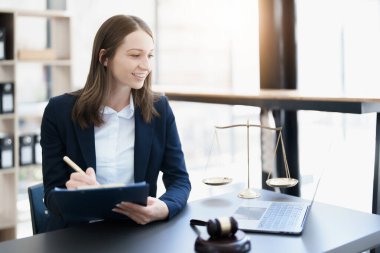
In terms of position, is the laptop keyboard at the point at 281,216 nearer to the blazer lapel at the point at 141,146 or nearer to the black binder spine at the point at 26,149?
the blazer lapel at the point at 141,146

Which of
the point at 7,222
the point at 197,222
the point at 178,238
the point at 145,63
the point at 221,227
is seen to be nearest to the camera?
the point at 221,227

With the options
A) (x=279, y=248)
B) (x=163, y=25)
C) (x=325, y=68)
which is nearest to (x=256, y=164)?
(x=325, y=68)

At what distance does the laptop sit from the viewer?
1523mm

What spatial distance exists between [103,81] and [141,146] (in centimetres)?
28

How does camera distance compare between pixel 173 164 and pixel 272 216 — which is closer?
pixel 272 216

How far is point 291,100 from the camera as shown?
2285 mm

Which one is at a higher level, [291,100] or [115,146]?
[291,100]

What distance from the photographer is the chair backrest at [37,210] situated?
6.40 feet

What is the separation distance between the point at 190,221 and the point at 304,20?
1923mm

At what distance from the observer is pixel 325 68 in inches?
128

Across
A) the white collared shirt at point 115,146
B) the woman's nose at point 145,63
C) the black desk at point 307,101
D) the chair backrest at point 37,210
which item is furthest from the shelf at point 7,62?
the woman's nose at point 145,63

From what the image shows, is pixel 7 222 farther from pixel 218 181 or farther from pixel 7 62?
pixel 218 181

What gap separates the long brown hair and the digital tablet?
0.40 metres

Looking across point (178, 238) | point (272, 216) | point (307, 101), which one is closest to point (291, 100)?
point (307, 101)
